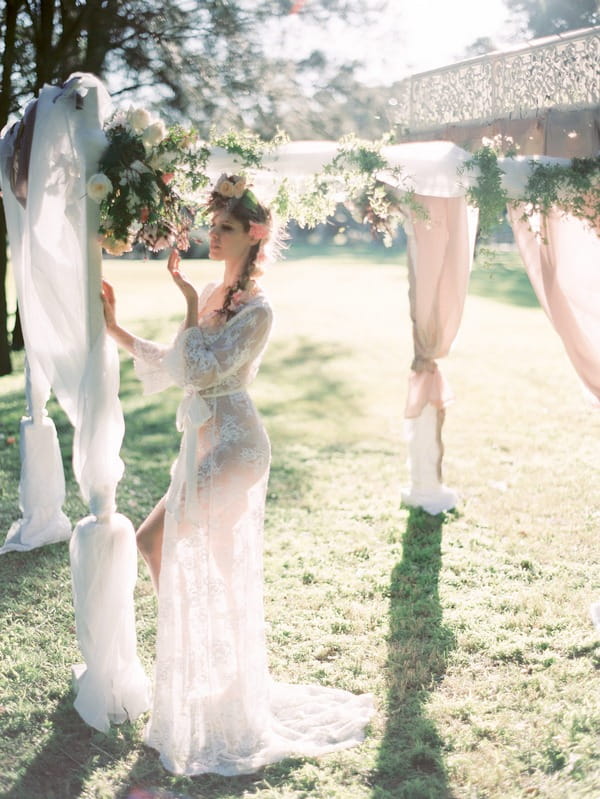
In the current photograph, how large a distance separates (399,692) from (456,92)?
4572 millimetres

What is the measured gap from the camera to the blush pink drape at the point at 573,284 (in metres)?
5.48

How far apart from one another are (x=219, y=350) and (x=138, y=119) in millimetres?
1020

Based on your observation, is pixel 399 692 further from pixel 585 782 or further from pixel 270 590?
pixel 270 590

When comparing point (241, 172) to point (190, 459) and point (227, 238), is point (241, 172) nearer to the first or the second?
point (227, 238)

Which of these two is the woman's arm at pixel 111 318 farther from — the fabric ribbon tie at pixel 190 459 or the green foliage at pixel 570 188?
the green foliage at pixel 570 188

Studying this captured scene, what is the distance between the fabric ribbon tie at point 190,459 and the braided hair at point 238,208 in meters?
0.41

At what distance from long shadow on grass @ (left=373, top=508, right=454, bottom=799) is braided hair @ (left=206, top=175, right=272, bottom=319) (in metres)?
2.16

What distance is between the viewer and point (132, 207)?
3479 mm

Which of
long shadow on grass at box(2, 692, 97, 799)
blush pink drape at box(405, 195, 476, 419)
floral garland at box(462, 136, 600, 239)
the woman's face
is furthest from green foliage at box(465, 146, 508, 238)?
long shadow on grass at box(2, 692, 97, 799)

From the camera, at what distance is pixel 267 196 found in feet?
16.3

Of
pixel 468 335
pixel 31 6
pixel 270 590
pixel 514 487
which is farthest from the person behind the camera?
pixel 468 335

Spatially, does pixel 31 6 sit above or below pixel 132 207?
above

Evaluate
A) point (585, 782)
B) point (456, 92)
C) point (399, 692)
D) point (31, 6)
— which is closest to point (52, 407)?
point (31, 6)

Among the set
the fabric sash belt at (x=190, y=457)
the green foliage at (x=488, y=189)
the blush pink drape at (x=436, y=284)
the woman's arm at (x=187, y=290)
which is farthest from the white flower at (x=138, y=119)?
the blush pink drape at (x=436, y=284)
